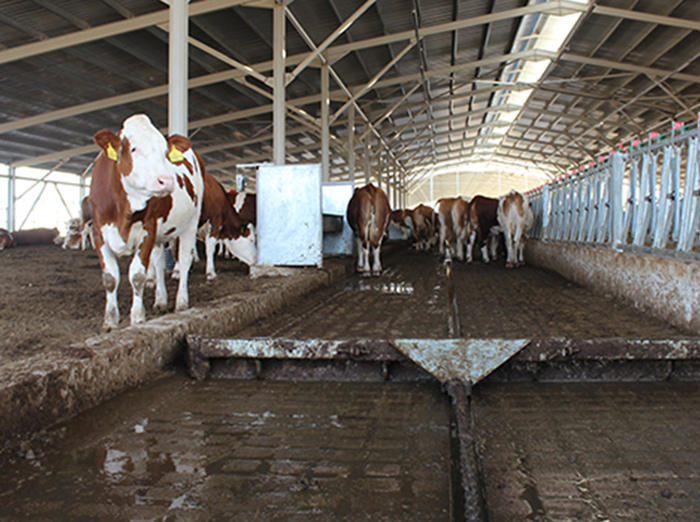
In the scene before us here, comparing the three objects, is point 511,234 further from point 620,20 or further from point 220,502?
point 220,502

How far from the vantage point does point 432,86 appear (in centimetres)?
2089

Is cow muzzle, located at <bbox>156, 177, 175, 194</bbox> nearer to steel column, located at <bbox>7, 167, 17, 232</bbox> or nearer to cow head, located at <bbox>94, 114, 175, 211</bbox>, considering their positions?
cow head, located at <bbox>94, 114, 175, 211</bbox>

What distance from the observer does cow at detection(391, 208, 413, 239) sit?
22.5 metres

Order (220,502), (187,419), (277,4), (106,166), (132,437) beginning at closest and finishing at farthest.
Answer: (220,502) < (132,437) < (187,419) < (106,166) < (277,4)

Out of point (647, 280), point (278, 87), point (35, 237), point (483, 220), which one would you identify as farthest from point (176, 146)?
point (35, 237)

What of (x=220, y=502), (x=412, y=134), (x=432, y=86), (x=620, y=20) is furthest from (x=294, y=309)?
(x=412, y=134)

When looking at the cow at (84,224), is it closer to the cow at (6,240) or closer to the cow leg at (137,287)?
the cow at (6,240)

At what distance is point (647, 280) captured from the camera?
15.9 feet

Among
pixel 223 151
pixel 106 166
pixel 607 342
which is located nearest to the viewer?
pixel 607 342

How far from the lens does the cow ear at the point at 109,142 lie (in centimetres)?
374

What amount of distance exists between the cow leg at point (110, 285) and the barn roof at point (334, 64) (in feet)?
22.4

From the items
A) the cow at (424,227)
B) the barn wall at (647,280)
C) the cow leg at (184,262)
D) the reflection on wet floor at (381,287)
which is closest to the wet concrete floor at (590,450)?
the barn wall at (647,280)

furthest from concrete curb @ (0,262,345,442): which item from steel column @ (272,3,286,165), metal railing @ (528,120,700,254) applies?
steel column @ (272,3,286,165)

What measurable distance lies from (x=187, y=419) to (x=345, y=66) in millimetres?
14490
